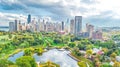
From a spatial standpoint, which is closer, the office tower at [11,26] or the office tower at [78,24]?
the office tower at [11,26]

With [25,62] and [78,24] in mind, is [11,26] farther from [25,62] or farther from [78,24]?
[25,62]

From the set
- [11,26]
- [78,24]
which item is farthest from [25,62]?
[78,24]

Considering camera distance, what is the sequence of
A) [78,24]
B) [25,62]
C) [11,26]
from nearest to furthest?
[25,62] → [11,26] → [78,24]

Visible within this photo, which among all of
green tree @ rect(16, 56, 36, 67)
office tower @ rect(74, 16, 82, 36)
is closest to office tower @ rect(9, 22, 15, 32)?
office tower @ rect(74, 16, 82, 36)

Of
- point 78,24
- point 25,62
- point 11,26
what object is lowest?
point 25,62

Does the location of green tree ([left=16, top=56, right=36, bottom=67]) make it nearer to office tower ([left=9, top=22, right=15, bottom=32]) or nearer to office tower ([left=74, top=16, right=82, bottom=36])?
office tower ([left=9, top=22, right=15, bottom=32])

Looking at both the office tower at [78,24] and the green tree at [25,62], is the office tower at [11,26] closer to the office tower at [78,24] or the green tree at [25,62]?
the office tower at [78,24]

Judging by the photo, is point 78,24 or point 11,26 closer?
point 11,26

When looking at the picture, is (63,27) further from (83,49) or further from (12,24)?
(83,49)

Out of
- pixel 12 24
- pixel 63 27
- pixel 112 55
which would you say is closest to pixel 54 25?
pixel 63 27

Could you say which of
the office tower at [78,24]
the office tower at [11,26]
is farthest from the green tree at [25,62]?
the office tower at [78,24]

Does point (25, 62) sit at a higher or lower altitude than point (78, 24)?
lower
